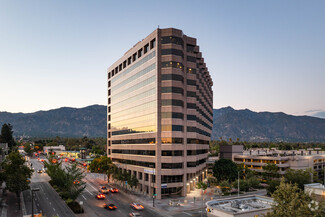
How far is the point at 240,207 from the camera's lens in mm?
45344

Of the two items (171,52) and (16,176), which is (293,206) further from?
(16,176)

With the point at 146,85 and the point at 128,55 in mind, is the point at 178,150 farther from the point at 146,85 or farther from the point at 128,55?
the point at 128,55

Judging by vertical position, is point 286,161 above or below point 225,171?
above

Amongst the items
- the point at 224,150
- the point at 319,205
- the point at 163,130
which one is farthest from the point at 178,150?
the point at 224,150

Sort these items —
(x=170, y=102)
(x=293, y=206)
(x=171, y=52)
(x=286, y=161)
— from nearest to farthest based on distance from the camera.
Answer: (x=293, y=206) < (x=170, y=102) < (x=171, y=52) < (x=286, y=161)

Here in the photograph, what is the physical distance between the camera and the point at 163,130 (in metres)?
79.8

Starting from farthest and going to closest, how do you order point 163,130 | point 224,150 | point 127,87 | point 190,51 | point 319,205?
point 224,150 → point 127,87 → point 190,51 → point 163,130 → point 319,205

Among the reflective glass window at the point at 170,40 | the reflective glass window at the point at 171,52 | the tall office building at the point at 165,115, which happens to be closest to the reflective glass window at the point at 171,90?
the tall office building at the point at 165,115

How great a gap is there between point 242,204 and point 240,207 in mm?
2224

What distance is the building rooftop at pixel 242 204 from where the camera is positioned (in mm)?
45406

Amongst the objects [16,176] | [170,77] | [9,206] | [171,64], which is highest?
[171,64]

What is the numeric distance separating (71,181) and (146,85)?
38.4 m

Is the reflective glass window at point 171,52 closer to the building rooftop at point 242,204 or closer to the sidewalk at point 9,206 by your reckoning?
the building rooftop at point 242,204

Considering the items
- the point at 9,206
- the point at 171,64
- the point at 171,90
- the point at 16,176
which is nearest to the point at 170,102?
the point at 171,90
